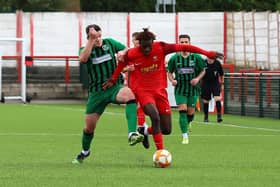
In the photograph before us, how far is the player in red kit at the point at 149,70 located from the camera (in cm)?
1301

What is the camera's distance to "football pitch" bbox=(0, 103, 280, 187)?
10969mm

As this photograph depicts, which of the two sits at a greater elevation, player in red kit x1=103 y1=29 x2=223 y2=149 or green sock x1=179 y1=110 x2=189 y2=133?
player in red kit x1=103 y1=29 x2=223 y2=149

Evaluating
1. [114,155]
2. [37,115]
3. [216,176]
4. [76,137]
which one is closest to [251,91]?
[37,115]

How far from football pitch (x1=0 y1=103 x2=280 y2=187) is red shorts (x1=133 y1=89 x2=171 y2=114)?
0.77m

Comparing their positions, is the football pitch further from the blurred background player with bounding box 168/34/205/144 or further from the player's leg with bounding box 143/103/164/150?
the blurred background player with bounding box 168/34/205/144

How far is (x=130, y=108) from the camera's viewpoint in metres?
13.6

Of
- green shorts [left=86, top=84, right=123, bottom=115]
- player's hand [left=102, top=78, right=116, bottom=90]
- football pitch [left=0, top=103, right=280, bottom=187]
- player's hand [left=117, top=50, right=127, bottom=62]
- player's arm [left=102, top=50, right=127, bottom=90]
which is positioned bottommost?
football pitch [left=0, top=103, right=280, bottom=187]

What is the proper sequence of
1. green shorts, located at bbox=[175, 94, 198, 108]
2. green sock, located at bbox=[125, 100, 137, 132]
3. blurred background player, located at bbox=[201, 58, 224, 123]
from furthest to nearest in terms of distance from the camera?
1. blurred background player, located at bbox=[201, 58, 224, 123]
2. green shorts, located at bbox=[175, 94, 198, 108]
3. green sock, located at bbox=[125, 100, 137, 132]

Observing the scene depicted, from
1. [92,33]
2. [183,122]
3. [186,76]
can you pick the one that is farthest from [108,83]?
[186,76]

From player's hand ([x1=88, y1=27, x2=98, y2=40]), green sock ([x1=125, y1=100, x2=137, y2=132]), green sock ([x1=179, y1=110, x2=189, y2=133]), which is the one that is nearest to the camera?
player's hand ([x1=88, y1=27, x2=98, y2=40])

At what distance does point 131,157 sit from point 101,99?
4.58 ft

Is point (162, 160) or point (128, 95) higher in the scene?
point (128, 95)

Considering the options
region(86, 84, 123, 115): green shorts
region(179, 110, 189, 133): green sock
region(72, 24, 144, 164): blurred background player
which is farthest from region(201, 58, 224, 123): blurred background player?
region(86, 84, 123, 115): green shorts

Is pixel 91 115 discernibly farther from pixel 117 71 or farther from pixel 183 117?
pixel 183 117
